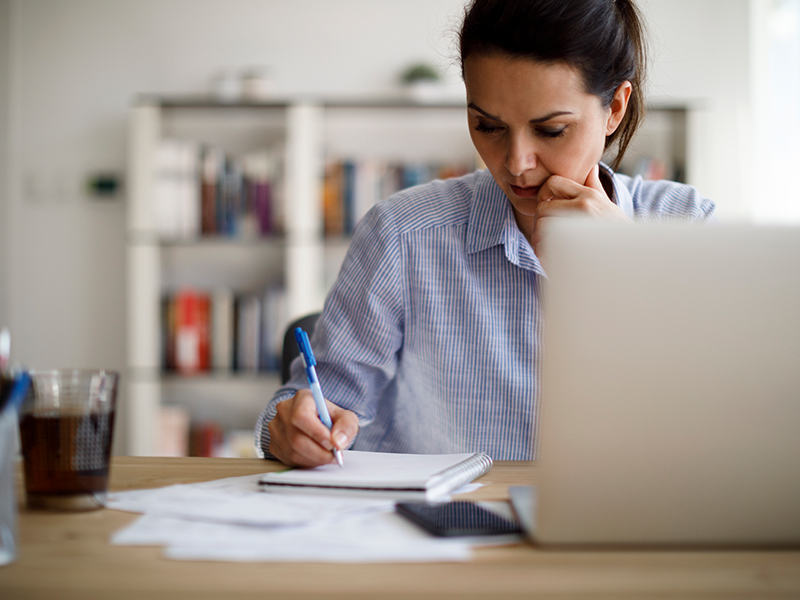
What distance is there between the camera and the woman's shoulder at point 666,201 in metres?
1.28

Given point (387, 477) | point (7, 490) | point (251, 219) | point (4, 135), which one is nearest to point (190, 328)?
point (251, 219)

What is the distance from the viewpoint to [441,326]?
3.91ft

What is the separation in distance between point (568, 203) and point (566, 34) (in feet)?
0.82

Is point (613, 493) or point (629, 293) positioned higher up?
point (629, 293)

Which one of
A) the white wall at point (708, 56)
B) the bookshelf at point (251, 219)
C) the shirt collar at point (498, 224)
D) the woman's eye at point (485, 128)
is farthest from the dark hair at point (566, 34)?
the white wall at point (708, 56)

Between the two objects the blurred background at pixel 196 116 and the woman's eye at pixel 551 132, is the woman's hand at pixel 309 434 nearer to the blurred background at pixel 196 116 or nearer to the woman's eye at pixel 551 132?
the woman's eye at pixel 551 132

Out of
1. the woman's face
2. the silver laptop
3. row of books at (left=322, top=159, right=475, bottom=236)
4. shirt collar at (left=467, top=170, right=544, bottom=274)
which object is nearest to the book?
row of books at (left=322, top=159, right=475, bottom=236)

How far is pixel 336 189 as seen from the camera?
298 centimetres

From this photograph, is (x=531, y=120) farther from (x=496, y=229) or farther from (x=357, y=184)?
(x=357, y=184)

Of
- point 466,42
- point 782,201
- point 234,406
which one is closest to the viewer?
point 466,42

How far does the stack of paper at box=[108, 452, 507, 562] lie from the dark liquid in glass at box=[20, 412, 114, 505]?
0.14 feet

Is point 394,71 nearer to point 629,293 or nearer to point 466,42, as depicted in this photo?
point 466,42

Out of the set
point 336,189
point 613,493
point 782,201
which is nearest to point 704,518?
point 613,493

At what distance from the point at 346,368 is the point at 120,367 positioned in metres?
2.50
